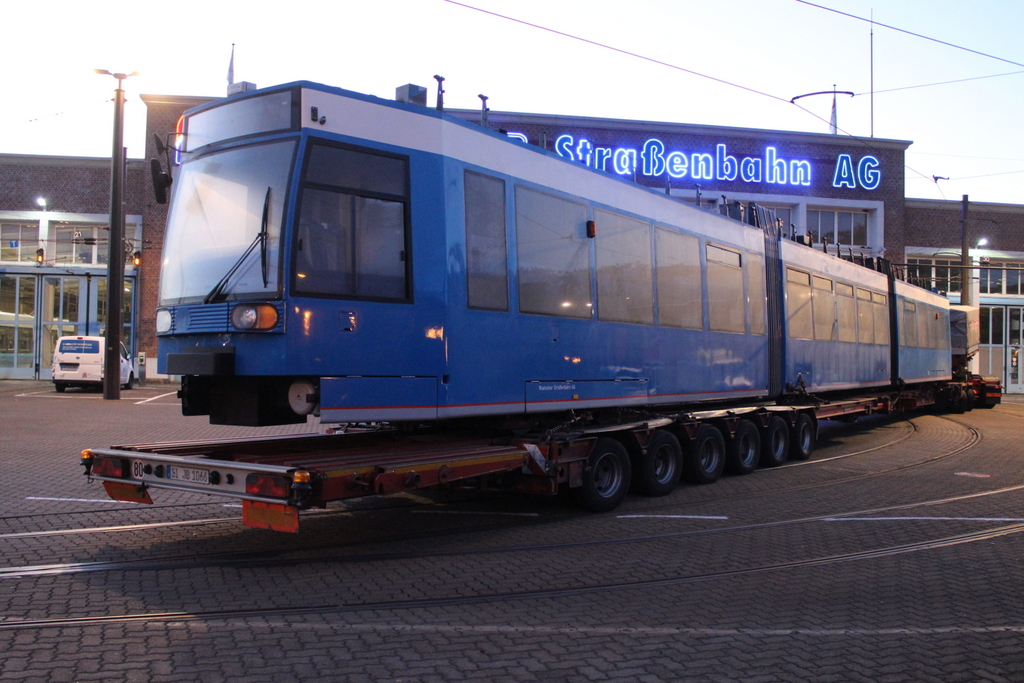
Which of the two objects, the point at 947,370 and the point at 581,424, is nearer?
the point at 581,424

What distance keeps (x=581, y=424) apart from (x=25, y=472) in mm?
7268

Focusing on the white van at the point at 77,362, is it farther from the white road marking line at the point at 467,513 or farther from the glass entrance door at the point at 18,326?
the white road marking line at the point at 467,513

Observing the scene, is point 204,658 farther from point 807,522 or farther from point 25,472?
point 25,472

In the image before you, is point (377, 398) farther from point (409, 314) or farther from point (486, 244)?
point (486, 244)

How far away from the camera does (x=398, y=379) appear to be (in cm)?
646

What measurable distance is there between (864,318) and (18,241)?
1355 inches

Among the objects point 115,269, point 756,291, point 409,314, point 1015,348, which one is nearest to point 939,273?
point 1015,348

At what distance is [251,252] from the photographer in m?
6.18

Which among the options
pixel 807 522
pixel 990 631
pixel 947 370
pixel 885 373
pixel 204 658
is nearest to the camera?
pixel 204 658

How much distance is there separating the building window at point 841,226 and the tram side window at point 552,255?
32.1 meters

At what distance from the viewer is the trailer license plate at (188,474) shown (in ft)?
19.4

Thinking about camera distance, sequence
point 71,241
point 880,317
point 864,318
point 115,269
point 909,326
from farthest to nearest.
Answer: point 71,241 < point 115,269 < point 909,326 < point 880,317 < point 864,318

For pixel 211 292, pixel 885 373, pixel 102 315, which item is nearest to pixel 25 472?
pixel 211 292

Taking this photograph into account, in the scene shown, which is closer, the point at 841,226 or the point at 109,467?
the point at 109,467
